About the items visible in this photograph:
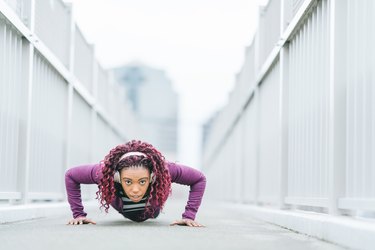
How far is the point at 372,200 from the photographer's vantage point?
14.7 feet

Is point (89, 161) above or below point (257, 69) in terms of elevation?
below

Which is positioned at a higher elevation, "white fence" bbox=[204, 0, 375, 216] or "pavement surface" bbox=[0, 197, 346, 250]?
"white fence" bbox=[204, 0, 375, 216]

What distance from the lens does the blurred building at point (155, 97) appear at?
102 meters

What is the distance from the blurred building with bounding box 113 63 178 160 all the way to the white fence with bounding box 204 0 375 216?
286 feet

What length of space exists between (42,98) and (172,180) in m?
3.78

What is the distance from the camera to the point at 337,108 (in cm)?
525

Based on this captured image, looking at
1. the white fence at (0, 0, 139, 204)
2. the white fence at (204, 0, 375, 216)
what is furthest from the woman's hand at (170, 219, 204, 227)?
the white fence at (0, 0, 139, 204)

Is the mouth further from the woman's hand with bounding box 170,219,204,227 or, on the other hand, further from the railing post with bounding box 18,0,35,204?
the railing post with bounding box 18,0,35,204

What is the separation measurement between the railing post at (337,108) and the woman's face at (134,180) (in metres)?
1.45

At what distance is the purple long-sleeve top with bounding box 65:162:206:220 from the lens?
6449 mm

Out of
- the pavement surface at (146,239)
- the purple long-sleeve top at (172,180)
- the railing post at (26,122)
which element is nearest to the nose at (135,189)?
the pavement surface at (146,239)

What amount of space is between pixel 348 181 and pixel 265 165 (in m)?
5.51

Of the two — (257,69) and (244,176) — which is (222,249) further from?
(244,176)

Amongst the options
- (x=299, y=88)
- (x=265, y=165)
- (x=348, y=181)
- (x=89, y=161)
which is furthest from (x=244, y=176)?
(x=348, y=181)
